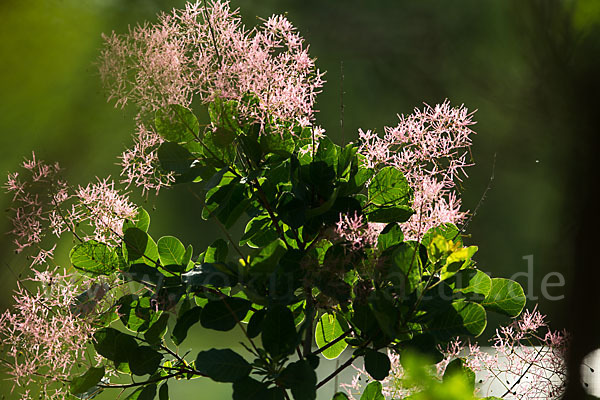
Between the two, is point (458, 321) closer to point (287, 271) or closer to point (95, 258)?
point (287, 271)

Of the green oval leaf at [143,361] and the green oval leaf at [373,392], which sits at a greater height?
the green oval leaf at [143,361]

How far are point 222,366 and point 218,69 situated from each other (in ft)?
0.85

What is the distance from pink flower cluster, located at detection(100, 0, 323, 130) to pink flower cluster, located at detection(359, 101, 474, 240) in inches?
3.1

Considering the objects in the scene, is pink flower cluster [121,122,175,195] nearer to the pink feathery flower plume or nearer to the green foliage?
the green foliage

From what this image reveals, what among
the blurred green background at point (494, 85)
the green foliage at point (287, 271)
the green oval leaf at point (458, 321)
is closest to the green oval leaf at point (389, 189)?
the green foliage at point (287, 271)

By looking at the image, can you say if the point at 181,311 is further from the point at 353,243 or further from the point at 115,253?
the point at 353,243

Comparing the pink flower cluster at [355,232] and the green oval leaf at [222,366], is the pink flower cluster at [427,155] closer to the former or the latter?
the pink flower cluster at [355,232]

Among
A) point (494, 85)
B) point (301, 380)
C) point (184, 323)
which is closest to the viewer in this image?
point (301, 380)

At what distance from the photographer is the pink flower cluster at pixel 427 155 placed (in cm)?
51

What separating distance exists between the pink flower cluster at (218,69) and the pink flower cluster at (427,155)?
0.08 meters

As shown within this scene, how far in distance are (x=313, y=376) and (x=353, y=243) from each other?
11 cm

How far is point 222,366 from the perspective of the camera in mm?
444

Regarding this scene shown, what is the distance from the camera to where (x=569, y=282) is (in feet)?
5.03

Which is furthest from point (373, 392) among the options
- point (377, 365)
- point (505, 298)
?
point (505, 298)
